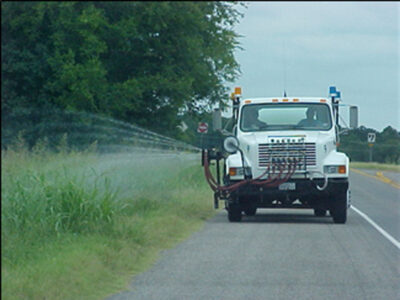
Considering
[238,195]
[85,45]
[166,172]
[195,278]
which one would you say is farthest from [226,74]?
[85,45]

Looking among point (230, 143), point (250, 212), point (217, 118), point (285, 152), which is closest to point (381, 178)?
point (250, 212)

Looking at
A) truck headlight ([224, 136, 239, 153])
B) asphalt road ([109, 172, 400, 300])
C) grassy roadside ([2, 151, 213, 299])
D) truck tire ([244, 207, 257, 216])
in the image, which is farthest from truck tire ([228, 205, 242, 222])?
truck headlight ([224, 136, 239, 153])

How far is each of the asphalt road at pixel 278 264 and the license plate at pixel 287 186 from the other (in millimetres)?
726

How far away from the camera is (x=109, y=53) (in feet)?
27.7

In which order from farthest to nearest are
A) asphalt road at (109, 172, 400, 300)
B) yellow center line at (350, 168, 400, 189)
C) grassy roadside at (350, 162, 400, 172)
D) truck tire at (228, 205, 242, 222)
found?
grassy roadside at (350, 162, 400, 172), yellow center line at (350, 168, 400, 189), truck tire at (228, 205, 242, 222), asphalt road at (109, 172, 400, 300)

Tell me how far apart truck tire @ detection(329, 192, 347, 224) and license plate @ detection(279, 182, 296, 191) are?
3.26ft

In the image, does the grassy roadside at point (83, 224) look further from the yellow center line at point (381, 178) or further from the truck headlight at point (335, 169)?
the yellow center line at point (381, 178)

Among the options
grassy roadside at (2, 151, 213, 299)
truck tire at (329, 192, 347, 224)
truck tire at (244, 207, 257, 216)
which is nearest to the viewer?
grassy roadside at (2, 151, 213, 299)

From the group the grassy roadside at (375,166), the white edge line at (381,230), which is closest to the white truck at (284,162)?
the white edge line at (381,230)

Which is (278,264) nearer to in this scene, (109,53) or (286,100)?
(109,53)

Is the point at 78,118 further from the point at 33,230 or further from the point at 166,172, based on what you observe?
the point at 166,172

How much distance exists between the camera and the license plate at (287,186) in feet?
49.4

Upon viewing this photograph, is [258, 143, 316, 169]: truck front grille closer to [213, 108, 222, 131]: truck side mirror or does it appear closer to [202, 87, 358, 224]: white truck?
[202, 87, 358, 224]: white truck

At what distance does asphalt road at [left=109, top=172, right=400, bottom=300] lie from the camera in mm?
8445
